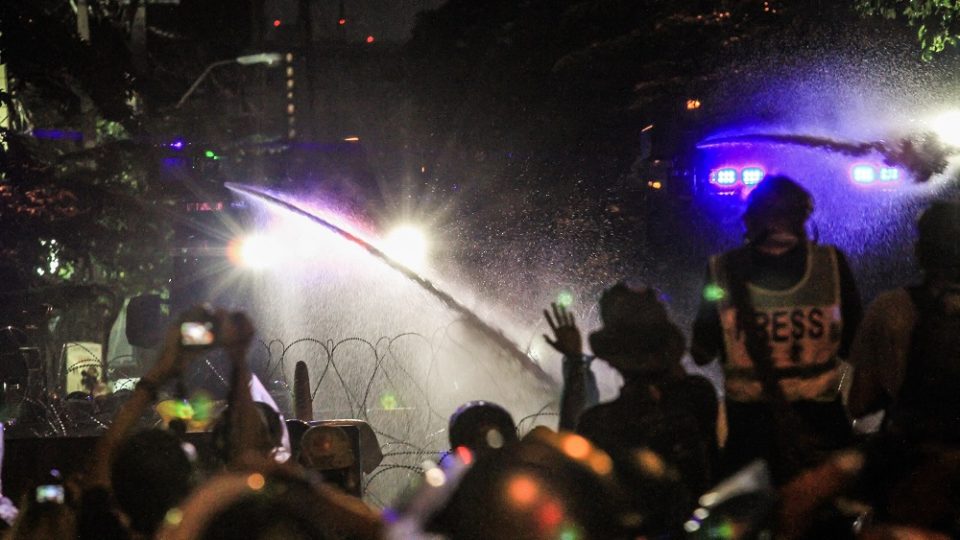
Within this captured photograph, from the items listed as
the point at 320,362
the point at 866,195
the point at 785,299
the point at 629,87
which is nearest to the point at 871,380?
the point at 785,299

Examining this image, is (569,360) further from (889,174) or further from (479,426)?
(889,174)

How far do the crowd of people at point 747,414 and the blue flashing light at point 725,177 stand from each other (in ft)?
41.3

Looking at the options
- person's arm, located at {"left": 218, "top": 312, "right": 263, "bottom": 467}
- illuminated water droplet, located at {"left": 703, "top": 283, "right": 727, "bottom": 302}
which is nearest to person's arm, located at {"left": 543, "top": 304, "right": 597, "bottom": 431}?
illuminated water droplet, located at {"left": 703, "top": 283, "right": 727, "bottom": 302}

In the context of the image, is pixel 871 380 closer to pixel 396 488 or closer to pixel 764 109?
pixel 396 488

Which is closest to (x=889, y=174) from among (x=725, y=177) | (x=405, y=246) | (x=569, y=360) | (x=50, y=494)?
(x=725, y=177)

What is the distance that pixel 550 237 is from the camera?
24.8 m

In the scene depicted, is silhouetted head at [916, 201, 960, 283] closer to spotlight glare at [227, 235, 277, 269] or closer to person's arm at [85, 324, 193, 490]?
person's arm at [85, 324, 193, 490]

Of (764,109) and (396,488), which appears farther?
(764,109)

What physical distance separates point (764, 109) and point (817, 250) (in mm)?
19021

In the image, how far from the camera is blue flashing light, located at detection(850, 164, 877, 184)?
16.0m

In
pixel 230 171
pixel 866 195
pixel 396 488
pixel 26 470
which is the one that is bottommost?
pixel 396 488

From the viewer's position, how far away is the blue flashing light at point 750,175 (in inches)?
670

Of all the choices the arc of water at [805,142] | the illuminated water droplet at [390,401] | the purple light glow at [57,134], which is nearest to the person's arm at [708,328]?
the illuminated water droplet at [390,401]

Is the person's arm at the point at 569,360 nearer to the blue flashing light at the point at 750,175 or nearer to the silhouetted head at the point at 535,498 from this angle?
the silhouetted head at the point at 535,498
